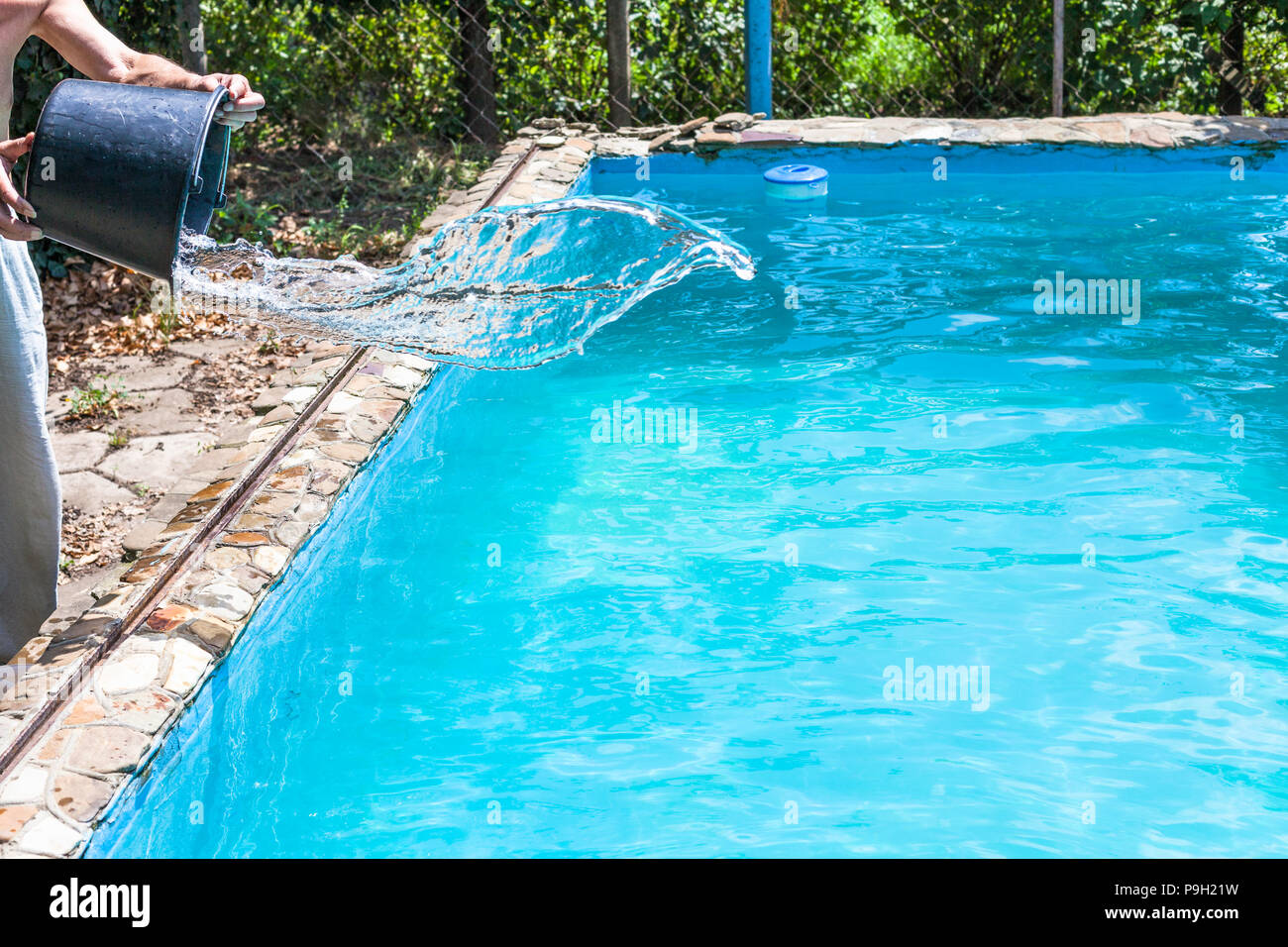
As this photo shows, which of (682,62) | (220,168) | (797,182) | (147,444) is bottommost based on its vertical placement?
(147,444)

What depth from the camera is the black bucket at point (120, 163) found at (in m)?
3.21

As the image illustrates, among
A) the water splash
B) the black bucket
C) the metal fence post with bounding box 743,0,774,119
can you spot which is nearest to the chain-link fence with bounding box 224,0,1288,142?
the metal fence post with bounding box 743,0,774,119

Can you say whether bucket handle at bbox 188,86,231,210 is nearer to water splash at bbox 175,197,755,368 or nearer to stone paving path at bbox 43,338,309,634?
water splash at bbox 175,197,755,368

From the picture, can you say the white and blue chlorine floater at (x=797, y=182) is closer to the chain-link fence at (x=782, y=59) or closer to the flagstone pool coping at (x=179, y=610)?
the chain-link fence at (x=782, y=59)

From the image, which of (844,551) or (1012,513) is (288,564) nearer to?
(844,551)

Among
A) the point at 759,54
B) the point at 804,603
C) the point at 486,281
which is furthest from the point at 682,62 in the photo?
the point at 804,603

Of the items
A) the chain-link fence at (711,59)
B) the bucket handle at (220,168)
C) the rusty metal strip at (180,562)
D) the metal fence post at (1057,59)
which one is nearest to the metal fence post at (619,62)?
→ the chain-link fence at (711,59)

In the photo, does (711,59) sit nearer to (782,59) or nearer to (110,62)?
(782,59)

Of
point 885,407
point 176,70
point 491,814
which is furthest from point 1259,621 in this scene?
point 176,70

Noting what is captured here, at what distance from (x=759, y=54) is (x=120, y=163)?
6002 mm

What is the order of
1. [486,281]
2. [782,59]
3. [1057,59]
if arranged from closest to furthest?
[486,281], [1057,59], [782,59]

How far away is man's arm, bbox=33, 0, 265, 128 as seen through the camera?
11.3 ft

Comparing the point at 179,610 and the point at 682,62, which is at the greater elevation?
the point at 682,62

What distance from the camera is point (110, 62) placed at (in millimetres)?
3529
